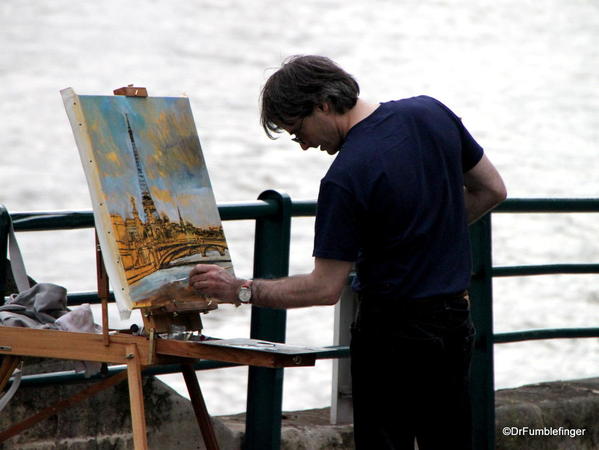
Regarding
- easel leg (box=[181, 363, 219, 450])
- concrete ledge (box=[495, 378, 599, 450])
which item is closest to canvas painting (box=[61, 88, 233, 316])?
easel leg (box=[181, 363, 219, 450])

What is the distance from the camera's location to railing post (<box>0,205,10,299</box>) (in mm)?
3490

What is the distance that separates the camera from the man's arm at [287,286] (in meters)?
2.94

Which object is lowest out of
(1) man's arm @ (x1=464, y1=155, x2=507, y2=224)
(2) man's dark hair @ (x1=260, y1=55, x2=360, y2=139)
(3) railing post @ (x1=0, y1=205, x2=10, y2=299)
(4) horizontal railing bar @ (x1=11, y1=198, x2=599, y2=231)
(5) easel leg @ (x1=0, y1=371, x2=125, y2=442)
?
(5) easel leg @ (x1=0, y1=371, x2=125, y2=442)

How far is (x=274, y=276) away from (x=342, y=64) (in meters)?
12.5

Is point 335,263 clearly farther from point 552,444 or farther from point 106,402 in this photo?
point 552,444

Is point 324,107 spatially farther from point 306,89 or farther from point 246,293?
point 246,293

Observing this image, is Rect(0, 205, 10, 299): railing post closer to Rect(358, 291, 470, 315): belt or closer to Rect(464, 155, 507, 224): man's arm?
Rect(358, 291, 470, 315): belt

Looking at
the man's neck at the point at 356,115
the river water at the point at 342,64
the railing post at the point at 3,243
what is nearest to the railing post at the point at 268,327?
the railing post at the point at 3,243

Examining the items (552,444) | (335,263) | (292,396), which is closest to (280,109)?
(335,263)

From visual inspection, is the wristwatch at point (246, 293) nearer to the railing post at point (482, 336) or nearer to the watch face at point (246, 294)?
the watch face at point (246, 294)

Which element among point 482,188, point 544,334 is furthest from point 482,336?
point 482,188

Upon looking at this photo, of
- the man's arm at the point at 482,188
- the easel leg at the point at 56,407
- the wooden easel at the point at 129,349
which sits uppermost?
the man's arm at the point at 482,188

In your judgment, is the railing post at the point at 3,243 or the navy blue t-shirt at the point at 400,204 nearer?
the navy blue t-shirt at the point at 400,204

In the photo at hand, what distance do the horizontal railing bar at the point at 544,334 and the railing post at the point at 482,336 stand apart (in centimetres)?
7
